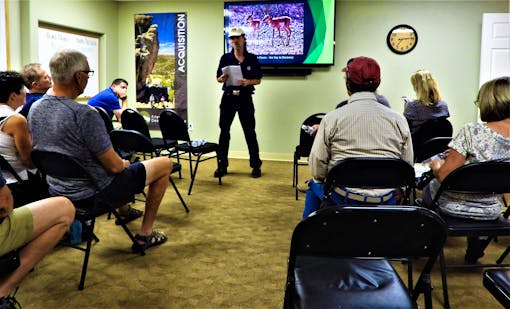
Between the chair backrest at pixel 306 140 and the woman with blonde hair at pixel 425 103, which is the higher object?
the woman with blonde hair at pixel 425 103

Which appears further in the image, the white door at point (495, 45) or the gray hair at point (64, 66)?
the white door at point (495, 45)

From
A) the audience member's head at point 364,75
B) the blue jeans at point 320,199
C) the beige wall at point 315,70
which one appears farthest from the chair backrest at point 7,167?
the beige wall at point 315,70

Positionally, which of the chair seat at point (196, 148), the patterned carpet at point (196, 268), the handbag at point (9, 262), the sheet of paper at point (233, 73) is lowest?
the patterned carpet at point (196, 268)

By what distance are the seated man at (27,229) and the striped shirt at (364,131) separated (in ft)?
4.03

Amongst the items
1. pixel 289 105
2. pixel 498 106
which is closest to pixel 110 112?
pixel 289 105

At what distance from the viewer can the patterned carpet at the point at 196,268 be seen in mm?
2180

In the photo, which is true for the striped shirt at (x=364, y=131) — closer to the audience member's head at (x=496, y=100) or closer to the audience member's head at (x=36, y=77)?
the audience member's head at (x=496, y=100)

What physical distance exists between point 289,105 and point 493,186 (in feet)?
14.1

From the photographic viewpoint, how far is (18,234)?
173 cm

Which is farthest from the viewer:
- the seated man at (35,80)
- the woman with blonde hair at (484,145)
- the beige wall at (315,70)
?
the beige wall at (315,70)

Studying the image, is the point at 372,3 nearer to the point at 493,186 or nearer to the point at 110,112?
the point at 110,112

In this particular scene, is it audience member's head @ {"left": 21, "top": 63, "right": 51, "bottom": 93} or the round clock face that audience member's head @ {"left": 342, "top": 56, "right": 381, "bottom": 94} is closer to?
audience member's head @ {"left": 21, "top": 63, "right": 51, "bottom": 93}

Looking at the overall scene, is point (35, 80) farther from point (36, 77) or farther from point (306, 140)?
point (306, 140)

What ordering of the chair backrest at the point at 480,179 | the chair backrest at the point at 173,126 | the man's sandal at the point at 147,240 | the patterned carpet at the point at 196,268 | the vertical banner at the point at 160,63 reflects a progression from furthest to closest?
the vertical banner at the point at 160,63, the chair backrest at the point at 173,126, the man's sandal at the point at 147,240, the patterned carpet at the point at 196,268, the chair backrest at the point at 480,179
